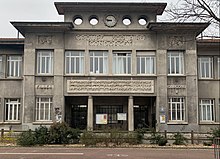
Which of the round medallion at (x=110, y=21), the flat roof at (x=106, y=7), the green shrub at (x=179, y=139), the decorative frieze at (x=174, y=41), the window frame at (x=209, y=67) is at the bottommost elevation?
the green shrub at (x=179, y=139)

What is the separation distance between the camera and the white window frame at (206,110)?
28.7 meters

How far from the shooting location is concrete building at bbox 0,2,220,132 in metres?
27.0

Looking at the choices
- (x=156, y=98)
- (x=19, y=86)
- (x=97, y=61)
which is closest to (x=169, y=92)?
(x=156, y=98)

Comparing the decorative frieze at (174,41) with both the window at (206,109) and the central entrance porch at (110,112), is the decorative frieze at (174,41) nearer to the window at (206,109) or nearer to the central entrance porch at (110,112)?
the central entrance porch at (110,112)

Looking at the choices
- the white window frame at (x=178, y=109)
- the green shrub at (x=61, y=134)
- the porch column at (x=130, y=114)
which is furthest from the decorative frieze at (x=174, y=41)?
the green shrub at (x=61, y=134)

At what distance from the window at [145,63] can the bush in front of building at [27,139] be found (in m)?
10.1

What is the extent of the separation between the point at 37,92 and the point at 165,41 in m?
10.9

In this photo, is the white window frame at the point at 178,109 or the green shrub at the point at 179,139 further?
the white window frame at the point at 178,109

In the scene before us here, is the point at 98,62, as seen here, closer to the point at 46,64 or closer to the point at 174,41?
the point at 46,64

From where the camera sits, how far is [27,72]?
27.0m

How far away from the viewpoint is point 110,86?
2716cm

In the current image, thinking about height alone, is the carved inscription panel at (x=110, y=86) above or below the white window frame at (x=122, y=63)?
below

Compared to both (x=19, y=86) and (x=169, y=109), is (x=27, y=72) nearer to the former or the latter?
(x=19, y=86)

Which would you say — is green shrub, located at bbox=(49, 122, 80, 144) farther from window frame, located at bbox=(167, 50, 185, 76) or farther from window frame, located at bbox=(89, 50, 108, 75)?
window frame, located at bbox=(167, 50, 185, 76)
